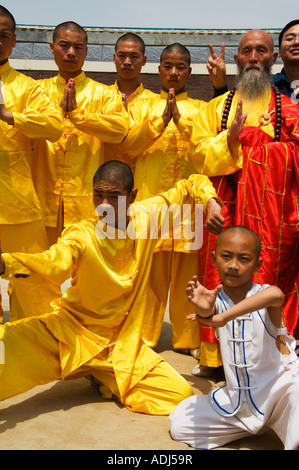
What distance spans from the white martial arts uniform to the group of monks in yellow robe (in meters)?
0.37

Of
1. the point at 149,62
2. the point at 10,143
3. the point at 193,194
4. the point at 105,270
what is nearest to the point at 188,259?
the point at 193,194

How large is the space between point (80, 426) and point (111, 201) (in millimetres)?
1253

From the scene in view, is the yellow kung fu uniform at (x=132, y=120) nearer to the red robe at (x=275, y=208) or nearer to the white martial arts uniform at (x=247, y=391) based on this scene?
the red robe at (x=275, y=208)

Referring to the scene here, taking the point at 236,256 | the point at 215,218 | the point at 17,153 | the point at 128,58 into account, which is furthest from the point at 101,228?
the point at 128,58

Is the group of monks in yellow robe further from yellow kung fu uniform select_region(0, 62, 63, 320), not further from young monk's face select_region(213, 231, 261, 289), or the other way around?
young monk's face select_region(213, 231, 261, 289)

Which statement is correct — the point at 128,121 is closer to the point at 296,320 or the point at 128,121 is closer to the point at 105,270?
the point at 105,270

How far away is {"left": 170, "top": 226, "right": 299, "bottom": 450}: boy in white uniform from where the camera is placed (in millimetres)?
2803

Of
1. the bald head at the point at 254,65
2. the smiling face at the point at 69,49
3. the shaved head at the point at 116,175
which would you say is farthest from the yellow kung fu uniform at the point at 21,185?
the bald head at the point at 254,65

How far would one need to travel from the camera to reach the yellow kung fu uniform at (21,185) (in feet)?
13.8

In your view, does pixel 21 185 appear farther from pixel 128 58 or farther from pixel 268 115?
pixel 268 115

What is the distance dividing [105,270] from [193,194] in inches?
31.9

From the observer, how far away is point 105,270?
330cm

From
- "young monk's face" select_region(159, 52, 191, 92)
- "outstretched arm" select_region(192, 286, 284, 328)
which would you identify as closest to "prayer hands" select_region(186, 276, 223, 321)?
"outstretched arm" select_region(192, 286, 284, 328)

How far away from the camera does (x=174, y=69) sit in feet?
15.4
